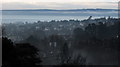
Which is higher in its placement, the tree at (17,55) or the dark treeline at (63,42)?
the tree at (17,55)

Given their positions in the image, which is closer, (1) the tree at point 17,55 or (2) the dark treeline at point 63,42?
(1) the tree at point 17,55

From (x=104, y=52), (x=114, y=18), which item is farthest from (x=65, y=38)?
(x=114, y=18)

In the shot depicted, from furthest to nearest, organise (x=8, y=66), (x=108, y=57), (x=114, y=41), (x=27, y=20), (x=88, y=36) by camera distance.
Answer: (x=27, y=20)
(x=88, y=36)
(x=114, y=41)
(x=108, y=57)
(x=8, y=66)

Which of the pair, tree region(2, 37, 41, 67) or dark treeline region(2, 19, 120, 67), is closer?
tree region(2, 37, 41, 67)

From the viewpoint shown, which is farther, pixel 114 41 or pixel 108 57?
pixel 114 41

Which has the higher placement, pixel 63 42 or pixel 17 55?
pixel 17 55

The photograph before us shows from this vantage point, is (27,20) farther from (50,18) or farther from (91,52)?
(91,52)

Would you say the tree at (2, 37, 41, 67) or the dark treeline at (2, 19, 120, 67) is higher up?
the tree at (2, 37, 41, 67)

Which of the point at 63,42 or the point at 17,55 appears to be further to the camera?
the point at 63,42
